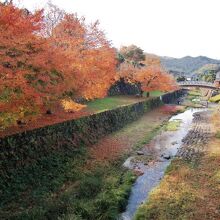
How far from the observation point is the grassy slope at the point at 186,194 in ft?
63.5

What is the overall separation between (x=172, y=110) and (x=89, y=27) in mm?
42881

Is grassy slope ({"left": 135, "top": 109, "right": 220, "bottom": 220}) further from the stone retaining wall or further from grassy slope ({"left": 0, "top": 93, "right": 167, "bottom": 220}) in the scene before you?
the stone retaining wall

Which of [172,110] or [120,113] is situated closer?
[120,113]

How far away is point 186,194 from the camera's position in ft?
72.2

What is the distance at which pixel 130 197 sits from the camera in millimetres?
22484

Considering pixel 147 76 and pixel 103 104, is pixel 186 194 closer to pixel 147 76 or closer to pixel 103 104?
pixel 103 104

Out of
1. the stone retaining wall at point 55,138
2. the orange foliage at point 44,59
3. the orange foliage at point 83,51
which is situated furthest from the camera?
the orange foliage at point 83,51

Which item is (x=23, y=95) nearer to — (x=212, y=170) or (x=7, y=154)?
(x=7, y=154)

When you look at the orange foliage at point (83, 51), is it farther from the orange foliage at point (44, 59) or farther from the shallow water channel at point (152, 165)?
the shallow water channel at point (152, 165)

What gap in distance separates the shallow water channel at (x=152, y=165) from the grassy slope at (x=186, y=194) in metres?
0.76

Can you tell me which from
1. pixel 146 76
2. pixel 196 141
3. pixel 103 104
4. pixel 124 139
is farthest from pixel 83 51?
pixel 146 76

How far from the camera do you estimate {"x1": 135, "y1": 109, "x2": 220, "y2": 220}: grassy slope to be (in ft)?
63.5

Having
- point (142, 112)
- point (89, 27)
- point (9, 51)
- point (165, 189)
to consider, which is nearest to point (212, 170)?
point (165, 189)

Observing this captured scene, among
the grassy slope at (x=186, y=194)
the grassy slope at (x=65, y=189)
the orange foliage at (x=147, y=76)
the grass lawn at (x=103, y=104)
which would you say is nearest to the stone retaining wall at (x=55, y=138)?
the grassy slope at (x=65, y=189)
